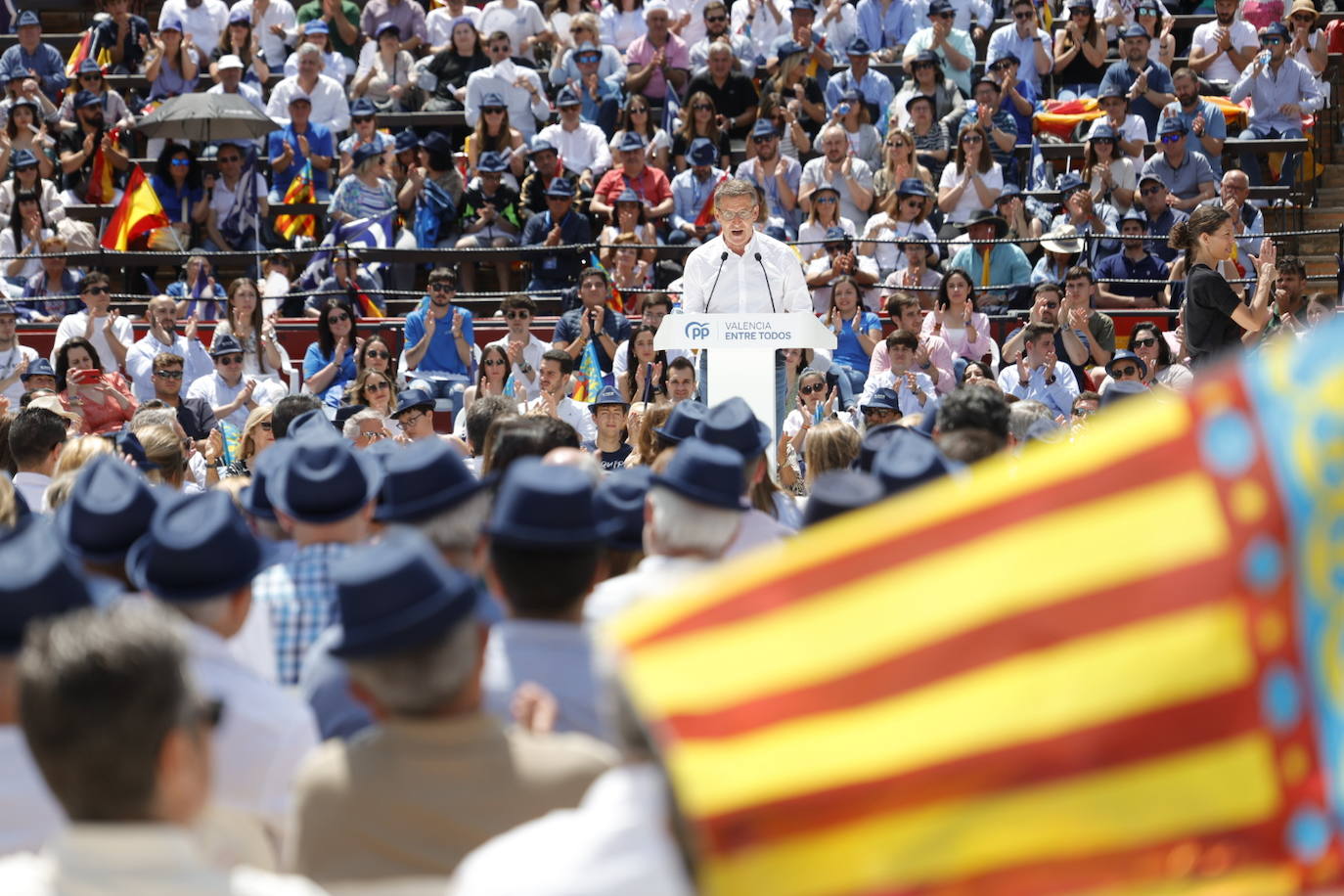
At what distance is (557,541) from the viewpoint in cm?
370

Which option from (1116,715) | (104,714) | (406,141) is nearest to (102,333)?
(406,141)

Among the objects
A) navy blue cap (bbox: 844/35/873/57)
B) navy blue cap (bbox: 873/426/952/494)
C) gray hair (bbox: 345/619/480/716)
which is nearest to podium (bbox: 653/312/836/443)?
navy blue cap (bbox: 873/426/952/494)

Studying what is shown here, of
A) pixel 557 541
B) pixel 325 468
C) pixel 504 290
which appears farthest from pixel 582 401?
pixel 557 541

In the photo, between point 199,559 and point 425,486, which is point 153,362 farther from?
point 199,559

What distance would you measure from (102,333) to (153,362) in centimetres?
120

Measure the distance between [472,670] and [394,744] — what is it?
18cm

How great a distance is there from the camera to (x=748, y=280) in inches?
413

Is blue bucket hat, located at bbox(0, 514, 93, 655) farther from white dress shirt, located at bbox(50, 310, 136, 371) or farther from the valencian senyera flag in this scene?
white dress shirt, located at bbox(50, 310, 136, 371)

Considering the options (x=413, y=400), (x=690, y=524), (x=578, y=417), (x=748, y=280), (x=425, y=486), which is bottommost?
(x=578, y=417)

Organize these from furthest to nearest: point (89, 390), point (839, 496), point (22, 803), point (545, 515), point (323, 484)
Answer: point (89, 390)
point (323, 484)
point (839, 496)
point (545, 515)
point (22, 803)

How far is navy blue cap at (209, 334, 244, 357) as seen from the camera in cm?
1313

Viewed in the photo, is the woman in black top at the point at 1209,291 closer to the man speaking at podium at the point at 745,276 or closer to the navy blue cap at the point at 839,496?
the man speaking at podium at the point at 745,276

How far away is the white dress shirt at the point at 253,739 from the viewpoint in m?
3.53

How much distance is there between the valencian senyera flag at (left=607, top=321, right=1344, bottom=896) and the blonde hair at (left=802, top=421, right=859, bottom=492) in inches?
187
